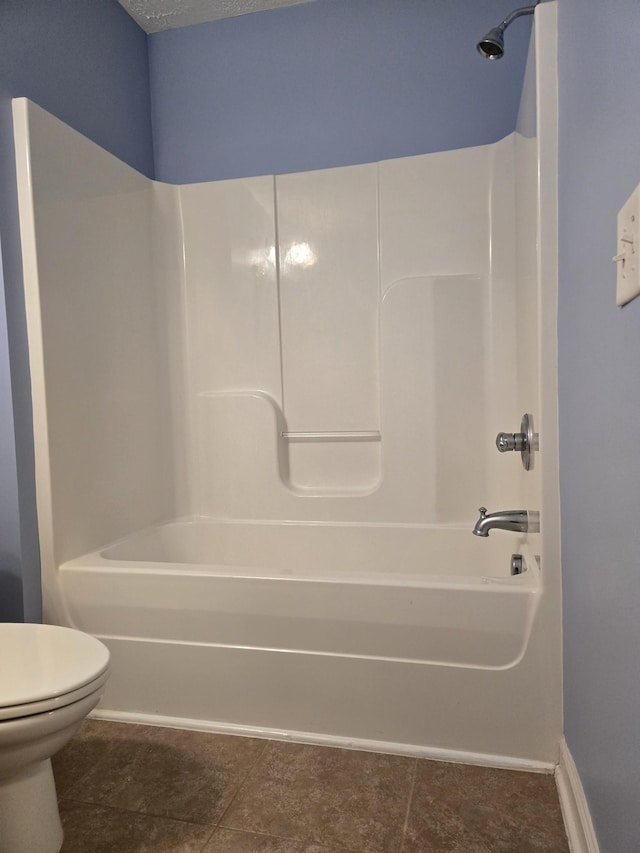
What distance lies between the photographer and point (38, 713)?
1128 millimetres

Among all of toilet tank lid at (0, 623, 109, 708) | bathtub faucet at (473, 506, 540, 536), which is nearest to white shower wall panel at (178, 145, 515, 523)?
bathtub faucet at (473, 506, 540, 536)

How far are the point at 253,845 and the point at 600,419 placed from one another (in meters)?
1.17

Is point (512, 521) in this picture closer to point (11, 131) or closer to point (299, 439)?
point (299, 439)

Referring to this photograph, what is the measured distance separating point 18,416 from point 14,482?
200 mm

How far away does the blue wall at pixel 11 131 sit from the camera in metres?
1.78

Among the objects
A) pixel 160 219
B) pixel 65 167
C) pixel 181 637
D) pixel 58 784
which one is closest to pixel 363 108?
pixel 160 219

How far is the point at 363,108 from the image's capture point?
94.7 inches

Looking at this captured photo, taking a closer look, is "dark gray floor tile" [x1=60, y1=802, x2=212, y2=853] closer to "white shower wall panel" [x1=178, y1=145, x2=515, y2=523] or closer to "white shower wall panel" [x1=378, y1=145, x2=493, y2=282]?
"white shower wall panel" [x1=178, y1=145, x2=515, y2=523]

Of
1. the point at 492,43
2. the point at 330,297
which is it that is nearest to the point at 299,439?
the point at 330,297

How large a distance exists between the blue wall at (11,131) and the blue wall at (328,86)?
0.37m

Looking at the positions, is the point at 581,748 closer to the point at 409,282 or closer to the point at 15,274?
the point at 409,282

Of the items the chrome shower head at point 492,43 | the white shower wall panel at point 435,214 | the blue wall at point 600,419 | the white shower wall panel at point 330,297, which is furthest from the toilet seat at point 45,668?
the chrome shower head at point 492,43

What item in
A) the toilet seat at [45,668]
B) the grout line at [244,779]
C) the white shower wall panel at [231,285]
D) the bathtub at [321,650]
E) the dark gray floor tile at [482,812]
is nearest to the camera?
the toilet seat at [45,668]

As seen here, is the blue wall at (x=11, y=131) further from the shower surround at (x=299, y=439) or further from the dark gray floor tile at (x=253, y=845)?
the dark gray floor tile at (x=253, y=845)
